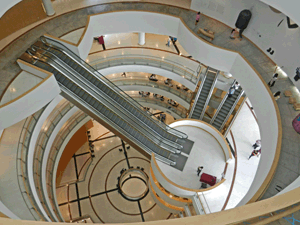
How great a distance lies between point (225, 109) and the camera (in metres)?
16.9

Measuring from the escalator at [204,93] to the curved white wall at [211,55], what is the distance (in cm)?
287

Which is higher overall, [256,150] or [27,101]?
[256,150]

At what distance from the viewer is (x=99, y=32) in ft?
49.1

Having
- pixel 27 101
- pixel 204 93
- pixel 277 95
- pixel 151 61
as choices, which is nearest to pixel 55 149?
pixel 27 101

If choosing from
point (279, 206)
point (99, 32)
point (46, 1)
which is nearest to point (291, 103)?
point (279, 206)

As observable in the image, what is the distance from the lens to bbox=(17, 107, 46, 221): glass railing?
9.56 metres

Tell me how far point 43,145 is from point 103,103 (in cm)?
507

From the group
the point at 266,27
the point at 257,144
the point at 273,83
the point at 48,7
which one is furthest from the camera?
the point at 257,144

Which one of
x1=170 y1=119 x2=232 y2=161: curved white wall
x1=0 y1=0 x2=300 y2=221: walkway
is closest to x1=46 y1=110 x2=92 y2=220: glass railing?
x1=0 y1=0 x2=300 y2=221: walkway

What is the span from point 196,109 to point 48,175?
1270 cm

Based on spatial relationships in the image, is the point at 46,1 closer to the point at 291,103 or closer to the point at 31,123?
the point at 31,123

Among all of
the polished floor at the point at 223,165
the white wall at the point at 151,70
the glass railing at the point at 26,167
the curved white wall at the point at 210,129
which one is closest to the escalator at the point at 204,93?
the white wall at the point at 151,70

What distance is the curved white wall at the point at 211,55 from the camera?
9938mm

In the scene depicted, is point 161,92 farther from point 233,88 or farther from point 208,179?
point 208,179
